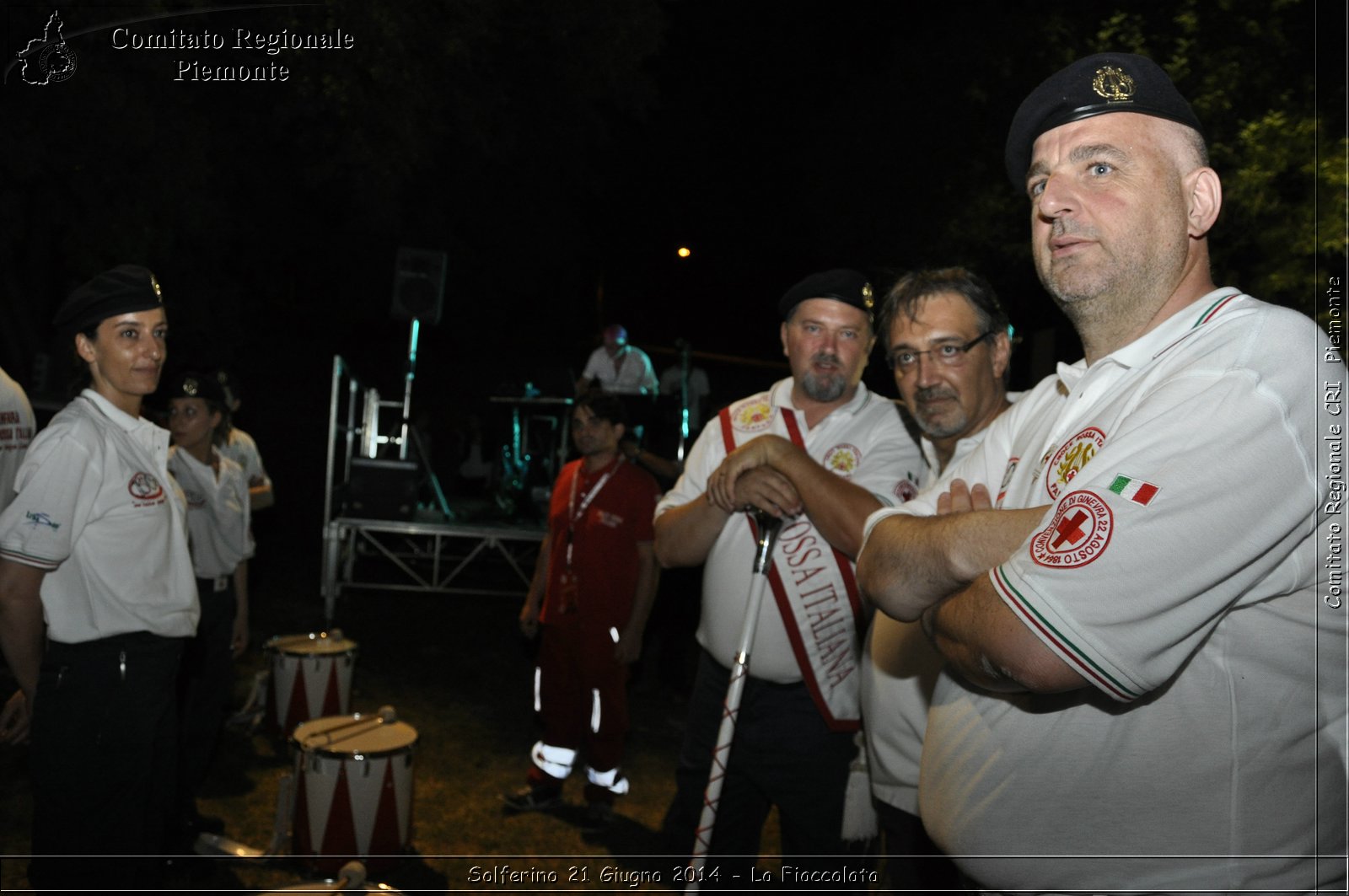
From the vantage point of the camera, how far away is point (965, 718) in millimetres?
1737

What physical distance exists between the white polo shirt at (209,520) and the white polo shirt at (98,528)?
6.06 ft

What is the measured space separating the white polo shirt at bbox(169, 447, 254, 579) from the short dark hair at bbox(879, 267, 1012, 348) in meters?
3.90

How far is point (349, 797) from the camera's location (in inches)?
166

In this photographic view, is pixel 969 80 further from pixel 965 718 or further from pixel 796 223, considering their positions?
pixel 965 718

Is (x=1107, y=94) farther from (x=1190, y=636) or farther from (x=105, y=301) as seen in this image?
(x=105, y=301)

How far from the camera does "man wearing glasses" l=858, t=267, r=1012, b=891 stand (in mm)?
2500

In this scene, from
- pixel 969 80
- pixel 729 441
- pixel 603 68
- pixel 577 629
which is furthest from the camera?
pixel 969 80

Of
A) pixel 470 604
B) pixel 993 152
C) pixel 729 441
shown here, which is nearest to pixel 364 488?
pixel 470 604

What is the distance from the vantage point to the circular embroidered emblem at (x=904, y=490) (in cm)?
Answer: 317

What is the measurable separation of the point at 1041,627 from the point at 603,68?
9.67 meters

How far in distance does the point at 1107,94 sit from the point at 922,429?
4.60ft

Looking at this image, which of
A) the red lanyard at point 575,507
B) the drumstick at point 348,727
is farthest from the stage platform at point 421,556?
the drumstick at point 348,727

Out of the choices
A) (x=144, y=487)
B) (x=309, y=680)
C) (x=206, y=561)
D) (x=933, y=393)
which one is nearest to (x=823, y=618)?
(x=933, y=393)

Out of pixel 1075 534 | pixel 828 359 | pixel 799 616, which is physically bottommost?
pixel 799 616
